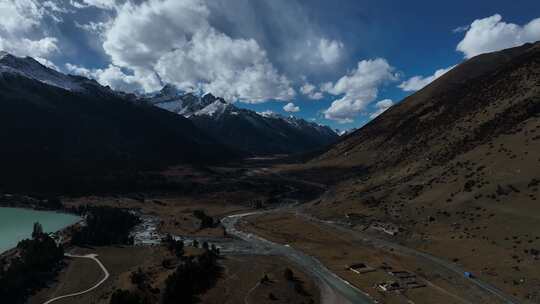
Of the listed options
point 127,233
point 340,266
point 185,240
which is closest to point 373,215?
point 340,266

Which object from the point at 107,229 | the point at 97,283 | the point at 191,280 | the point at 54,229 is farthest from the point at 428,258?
the point at 54,229

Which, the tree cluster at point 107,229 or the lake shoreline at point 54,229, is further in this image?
the tree cluster at point 107,229

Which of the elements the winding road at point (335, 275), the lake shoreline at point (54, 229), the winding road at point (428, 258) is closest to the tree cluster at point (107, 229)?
the lake shoreline at point (54, 229)

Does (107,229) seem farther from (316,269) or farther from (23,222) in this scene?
(316,269)

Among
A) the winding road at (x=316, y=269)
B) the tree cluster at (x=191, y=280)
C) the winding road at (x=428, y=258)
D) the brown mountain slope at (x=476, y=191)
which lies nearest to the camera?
the winding road at (x=428, y=258)

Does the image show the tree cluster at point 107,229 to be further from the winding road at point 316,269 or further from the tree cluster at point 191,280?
the winding road at point 316,269

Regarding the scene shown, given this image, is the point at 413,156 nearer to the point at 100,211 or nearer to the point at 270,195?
the point at 270,195

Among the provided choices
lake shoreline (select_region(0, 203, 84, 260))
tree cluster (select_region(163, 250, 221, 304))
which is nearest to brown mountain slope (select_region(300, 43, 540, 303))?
tree cluster (select_region(163, 250, 221, 304))
